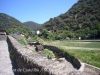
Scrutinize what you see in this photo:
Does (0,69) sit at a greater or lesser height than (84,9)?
lesser

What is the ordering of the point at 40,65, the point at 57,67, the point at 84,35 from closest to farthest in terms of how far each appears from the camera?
the point at 57,67 < the point at 40,65 < the point at 84,35

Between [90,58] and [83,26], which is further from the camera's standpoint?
[83,26]

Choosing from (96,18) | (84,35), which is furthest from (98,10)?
(84,35)

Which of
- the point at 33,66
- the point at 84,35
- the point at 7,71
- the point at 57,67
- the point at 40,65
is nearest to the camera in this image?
the point at 57,67

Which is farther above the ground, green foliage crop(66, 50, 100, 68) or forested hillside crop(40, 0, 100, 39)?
forested hillside crop(40, 0, 100, 39)

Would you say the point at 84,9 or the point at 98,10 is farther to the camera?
the point at 84,9

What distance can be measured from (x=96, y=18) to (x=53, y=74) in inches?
3202

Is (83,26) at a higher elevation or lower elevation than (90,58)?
higher

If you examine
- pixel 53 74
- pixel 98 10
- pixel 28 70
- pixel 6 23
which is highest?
pixel 98 10

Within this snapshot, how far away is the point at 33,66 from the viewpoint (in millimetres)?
3762

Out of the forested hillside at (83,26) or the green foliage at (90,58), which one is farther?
the forested hillside at (83,26)

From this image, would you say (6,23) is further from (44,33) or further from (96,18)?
(96,18)

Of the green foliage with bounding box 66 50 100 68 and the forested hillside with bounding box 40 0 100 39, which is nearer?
the green foliage with bounding box 66 50 100 68

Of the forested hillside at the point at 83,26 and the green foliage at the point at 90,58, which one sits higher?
the forested hillside at the point at 83,26
